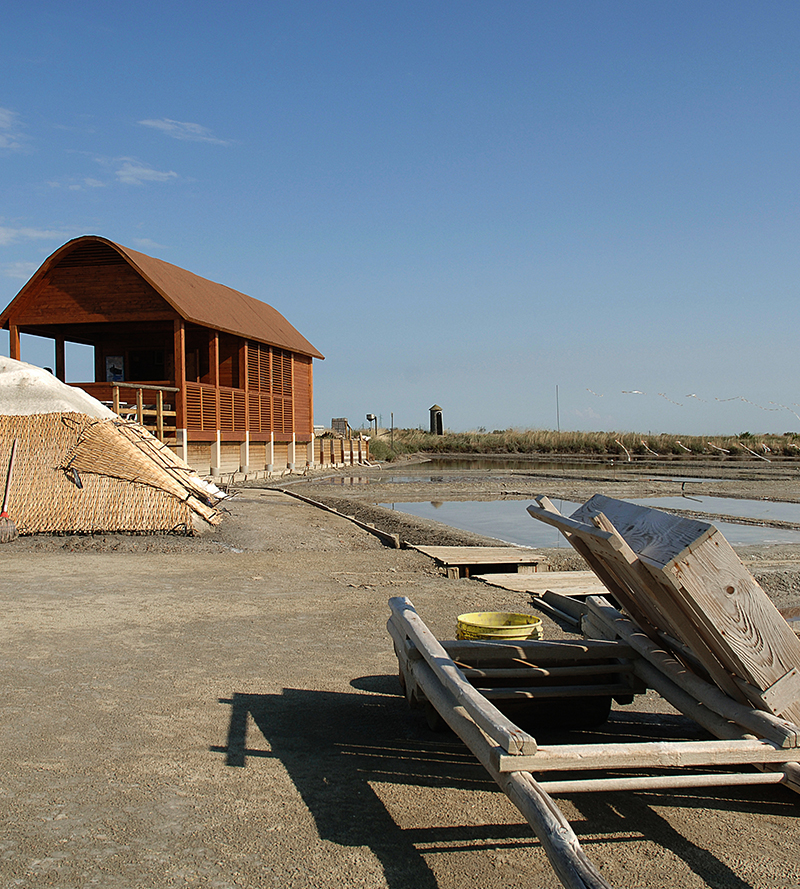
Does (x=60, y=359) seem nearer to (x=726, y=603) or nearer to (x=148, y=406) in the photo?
(x=148, y=406)

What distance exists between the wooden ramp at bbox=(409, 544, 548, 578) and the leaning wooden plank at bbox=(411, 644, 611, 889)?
7420mm

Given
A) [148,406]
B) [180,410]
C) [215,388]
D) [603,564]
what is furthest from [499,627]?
[215,388]

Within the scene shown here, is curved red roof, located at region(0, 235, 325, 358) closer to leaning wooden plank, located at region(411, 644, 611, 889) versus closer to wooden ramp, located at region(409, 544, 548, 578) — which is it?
wooden ramp, located at region(409, 544, 548, 578)

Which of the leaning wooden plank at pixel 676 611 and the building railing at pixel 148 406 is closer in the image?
the leaning wooden plank at pixel 676 611

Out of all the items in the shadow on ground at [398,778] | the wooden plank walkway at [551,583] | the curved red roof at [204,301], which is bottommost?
the shadow on ground at [398,778]

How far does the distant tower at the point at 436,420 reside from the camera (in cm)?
7512

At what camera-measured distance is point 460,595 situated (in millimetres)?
9398

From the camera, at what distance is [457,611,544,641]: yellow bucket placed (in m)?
5.95

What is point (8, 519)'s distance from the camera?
13.8 metres

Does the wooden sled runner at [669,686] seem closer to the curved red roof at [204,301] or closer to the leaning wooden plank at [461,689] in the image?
the leaning wooden plank at [461,689]

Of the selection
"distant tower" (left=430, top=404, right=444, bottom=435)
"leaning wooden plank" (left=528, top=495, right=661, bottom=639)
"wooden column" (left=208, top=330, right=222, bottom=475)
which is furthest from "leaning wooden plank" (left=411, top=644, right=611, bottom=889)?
"distant tower" (left=430, top=404, right=444, bottom=435)

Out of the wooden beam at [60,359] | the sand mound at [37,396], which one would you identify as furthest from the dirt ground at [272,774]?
the wooden beam at [60,359]

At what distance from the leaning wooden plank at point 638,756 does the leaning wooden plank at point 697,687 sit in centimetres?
8

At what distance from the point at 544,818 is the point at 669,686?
1928 millimetres
